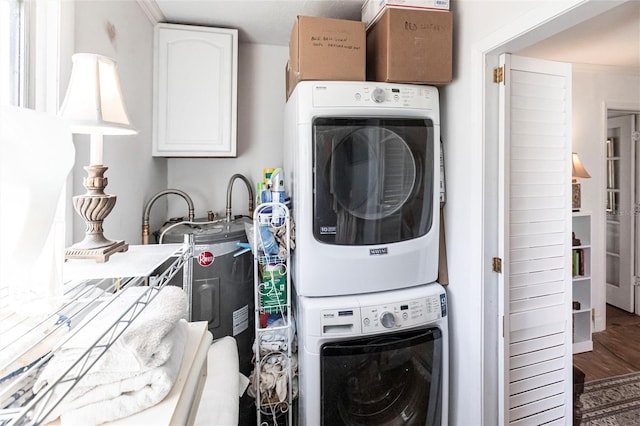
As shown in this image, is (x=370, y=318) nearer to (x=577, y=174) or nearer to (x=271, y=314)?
(x=271, y=314)

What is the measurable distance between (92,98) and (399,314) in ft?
4.29

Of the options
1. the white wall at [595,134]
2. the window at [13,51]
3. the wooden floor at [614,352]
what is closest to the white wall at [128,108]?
the window at [13,51]

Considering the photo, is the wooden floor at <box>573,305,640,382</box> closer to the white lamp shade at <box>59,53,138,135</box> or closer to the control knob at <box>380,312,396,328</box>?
the control knob at <box>380,312,396,328</box>

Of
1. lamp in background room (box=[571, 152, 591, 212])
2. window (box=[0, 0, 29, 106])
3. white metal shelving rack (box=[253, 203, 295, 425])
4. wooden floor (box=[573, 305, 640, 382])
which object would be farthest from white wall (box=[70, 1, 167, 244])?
wooden floor (box=[573, 305, 640, 382])

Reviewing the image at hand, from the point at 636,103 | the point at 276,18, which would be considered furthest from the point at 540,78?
the point at 636,103

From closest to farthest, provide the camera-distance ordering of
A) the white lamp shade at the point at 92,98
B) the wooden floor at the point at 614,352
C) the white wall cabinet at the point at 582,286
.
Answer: the white lamp shade at the point at 92,98
the wooden floor at the point at 614,352
the white wall cabinet at the point at 582,286

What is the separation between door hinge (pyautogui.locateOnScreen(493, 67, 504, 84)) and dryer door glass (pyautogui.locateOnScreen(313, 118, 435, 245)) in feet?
1.02

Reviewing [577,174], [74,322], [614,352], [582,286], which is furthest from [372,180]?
[614,352]

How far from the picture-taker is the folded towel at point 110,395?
50 centimetres

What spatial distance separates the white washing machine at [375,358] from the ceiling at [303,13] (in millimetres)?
1577

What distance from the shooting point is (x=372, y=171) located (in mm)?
1400

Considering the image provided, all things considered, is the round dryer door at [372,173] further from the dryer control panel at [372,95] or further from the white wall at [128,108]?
the white wall at [128,108]

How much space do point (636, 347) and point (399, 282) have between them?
110 inches

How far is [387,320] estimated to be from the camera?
1.35 m
